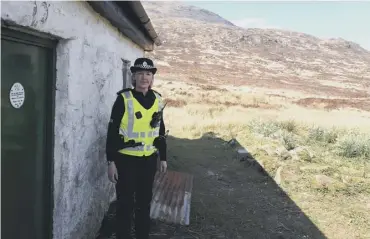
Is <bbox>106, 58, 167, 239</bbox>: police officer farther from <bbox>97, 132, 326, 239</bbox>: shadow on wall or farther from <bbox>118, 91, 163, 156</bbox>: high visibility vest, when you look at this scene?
<bbox>97, 132, 326, 239</bbox>: shadow on wall

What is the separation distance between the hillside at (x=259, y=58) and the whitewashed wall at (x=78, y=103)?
36.0 m

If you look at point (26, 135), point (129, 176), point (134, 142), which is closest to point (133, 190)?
point (129, 176)

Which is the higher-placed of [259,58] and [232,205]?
[259,58]

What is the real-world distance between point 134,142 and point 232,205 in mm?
2936

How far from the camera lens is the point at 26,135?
8.55 feet

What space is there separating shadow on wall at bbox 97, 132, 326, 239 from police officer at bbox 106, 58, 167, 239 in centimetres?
84

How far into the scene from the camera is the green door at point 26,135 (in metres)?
2.32

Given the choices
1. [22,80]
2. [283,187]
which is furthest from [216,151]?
[22,80]

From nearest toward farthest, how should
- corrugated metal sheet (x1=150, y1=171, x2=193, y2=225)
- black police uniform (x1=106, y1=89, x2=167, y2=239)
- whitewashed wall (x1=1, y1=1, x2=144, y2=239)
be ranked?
whitewashed wall (x1=1, y1=1, x2=144, y2=239)
black police uniform (x1=106, y1=89, x2=167, y2=239)
corrugated metal sheet (x1=150, y1=171, x2=193, y2=225)

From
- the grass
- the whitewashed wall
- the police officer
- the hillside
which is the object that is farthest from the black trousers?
the hillside

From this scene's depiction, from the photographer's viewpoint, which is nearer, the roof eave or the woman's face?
the roof eave

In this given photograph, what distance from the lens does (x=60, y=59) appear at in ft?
9.61

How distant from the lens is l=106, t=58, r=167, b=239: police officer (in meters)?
3.44

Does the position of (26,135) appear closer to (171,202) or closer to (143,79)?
(143,79)
